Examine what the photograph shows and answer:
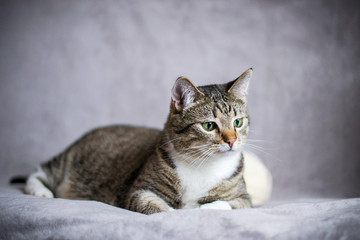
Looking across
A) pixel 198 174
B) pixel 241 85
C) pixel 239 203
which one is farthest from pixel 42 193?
pixel 241 85

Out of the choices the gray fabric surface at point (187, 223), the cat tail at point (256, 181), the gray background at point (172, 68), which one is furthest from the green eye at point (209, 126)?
the gray background at point (172, 68)

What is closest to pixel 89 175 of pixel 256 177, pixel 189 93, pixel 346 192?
pixel 189 93

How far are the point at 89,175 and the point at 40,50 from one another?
79.0 inches

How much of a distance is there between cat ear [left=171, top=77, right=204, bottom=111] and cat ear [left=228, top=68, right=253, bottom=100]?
10.2 inches

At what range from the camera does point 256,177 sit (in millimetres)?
3215

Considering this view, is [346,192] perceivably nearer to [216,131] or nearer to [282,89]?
[282,89]

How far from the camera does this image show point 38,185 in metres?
2.87

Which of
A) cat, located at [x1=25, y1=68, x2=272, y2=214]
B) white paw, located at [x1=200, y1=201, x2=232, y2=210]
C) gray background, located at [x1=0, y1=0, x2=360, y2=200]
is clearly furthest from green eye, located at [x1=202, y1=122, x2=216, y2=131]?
gray background, located at [x1=0, y1=0, x2=360, y2=200]

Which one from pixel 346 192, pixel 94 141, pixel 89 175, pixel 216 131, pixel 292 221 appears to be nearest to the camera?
pixel 292 221

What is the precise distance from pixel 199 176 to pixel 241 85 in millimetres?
703

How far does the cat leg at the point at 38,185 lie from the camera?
2727mm

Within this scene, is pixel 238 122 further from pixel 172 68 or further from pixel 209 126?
pixel 172 68

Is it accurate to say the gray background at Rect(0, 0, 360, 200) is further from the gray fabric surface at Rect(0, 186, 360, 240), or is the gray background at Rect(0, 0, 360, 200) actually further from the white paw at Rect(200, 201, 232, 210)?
the gray fabric surface at Rect(0, 186, 360, 240)

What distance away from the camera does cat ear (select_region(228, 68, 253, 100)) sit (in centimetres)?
241
